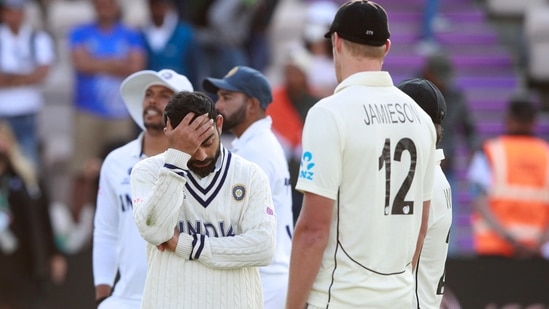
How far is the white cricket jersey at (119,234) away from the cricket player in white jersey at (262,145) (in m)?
0.57

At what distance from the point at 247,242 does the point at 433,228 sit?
3.64 feet

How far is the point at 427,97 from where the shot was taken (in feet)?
21.0

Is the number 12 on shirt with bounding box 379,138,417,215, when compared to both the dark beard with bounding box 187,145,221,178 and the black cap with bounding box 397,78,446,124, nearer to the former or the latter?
the black cap with bounding box 397,78,446,124

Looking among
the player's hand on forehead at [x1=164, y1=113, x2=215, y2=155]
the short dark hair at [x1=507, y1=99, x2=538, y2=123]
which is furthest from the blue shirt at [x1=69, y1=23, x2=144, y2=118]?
the player's hand on forehead at [x1=164, y1=113, x2=215, y2=155]

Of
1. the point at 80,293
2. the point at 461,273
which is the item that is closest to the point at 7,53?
the point at 80,293

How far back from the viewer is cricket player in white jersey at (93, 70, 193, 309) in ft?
23.1

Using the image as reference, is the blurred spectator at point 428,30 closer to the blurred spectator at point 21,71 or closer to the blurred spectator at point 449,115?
the blurred spectator at point 449,115

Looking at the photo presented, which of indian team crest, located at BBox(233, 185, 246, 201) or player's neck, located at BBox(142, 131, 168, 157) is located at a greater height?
indian team crest, located at BBox(233, 185, 246, 201)

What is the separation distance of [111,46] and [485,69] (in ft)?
17.5

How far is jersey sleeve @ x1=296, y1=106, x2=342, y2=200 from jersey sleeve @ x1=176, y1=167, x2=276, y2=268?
0.93 ft

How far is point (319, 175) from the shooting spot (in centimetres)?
564

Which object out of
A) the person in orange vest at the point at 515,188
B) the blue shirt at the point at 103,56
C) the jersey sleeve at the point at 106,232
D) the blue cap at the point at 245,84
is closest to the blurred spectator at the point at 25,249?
the blue shirt at the point at 103,56

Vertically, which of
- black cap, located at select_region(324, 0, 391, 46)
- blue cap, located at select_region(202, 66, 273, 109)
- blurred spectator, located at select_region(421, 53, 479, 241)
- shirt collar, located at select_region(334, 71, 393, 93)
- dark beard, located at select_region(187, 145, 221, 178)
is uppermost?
black cap, located at select_region(324, 0, 391, 46)

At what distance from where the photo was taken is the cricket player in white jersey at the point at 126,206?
277 inches
